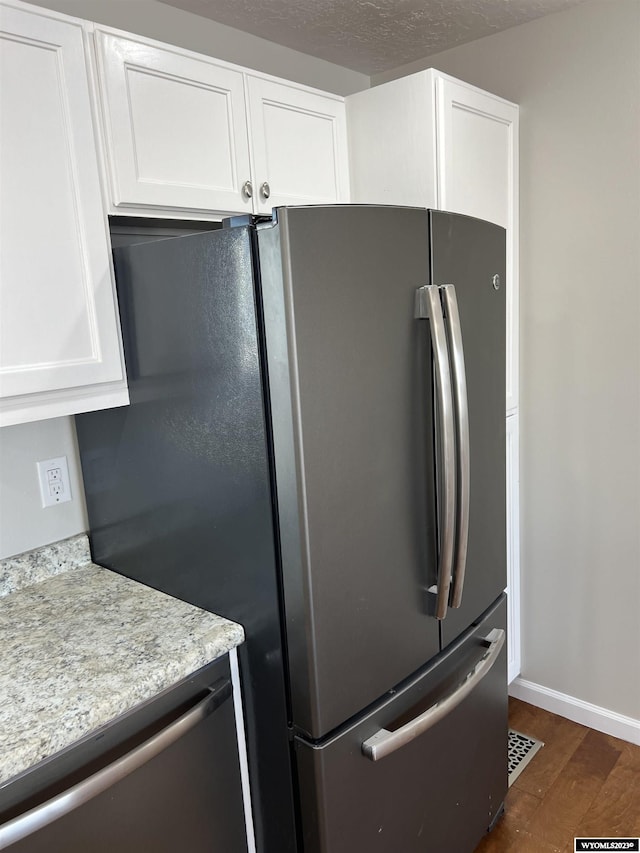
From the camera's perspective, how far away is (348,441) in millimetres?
1285

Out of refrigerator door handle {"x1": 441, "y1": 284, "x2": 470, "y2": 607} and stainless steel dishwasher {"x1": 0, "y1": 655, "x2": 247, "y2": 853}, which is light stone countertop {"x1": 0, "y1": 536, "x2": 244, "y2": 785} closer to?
stainless steel dishwasher {"x1": 0, "y1": 655, "x2": 247, "y2": 853}

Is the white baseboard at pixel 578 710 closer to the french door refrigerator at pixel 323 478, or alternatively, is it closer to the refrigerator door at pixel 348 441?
the french door refrigerator at pixel 323 478

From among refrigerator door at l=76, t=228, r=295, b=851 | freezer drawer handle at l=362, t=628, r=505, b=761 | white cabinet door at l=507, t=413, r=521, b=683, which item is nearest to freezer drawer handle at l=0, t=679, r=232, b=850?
refrigerator door at l=76, t=228, r=295, b=851

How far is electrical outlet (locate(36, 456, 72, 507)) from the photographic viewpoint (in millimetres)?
1682

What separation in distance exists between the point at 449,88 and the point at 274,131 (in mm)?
544

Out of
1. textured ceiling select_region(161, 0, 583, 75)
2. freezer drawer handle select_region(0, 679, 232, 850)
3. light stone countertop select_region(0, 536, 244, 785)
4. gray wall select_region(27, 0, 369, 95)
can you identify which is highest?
textured ceiling select_region(161, 0, 583, 75)

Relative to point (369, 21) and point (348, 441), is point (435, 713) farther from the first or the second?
point (369, 21)

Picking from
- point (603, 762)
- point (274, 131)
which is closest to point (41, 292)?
point (274, 131)

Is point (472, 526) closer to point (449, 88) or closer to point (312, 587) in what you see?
point (312, 587)

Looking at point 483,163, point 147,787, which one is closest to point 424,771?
point 147,787

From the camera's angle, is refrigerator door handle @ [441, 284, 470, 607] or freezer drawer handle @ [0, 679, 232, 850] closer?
freezer drawer handle @ [0, 679, 232, 850]

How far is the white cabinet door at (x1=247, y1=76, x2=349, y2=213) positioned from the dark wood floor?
190cm

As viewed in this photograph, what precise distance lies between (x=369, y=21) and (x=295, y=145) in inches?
23.3

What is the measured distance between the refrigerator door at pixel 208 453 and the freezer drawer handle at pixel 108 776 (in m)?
0.14
